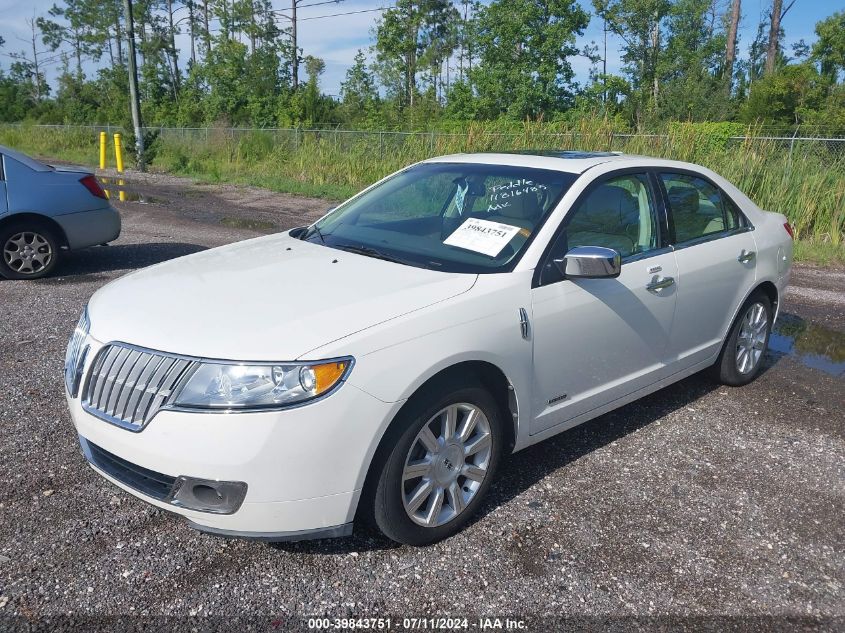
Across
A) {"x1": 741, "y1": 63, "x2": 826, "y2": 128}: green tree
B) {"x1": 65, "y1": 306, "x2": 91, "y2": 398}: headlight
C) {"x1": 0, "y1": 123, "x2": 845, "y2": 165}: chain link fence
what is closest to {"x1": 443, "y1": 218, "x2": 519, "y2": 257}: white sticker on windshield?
{"x1": 65, "y1": 306, "x2": 91, "y2": 398}: headlight

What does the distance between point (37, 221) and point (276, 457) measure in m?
6.57

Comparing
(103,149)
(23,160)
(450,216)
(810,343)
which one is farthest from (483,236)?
(103,149)

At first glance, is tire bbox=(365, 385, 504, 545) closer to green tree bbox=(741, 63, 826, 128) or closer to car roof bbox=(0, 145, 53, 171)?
car roof bbox=(0, 145, 53, 171)

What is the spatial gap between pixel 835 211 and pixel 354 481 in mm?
11238

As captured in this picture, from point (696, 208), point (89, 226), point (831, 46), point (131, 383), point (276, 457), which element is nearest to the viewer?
point (276, 457)

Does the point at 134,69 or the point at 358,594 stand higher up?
the point at 134,69

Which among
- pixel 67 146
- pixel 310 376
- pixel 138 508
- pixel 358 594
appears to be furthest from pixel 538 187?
pixel 67 146

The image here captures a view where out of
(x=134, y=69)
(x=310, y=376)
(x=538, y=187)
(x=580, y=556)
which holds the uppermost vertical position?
(x=134, y=69)

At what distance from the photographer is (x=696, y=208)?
4.82 metres

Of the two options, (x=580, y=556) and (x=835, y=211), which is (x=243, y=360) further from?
(x=835, y=211)

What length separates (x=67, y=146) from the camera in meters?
37.6

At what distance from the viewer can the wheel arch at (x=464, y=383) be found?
9.76ft

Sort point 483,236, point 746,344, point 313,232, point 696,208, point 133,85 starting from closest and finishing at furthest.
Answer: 1. point 483,236
2. point 313,232
3. point 696,208
4. point 746,344
5. point 133,85

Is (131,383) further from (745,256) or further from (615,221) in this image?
(745,256)
